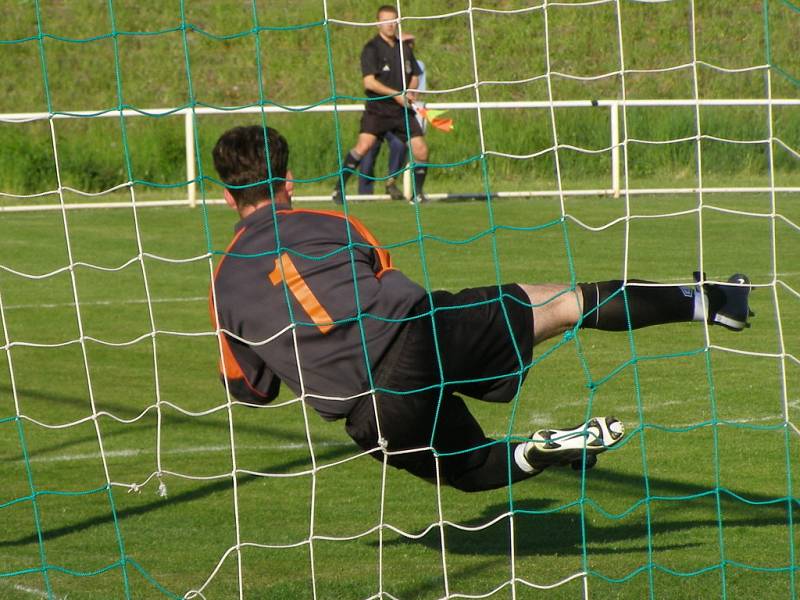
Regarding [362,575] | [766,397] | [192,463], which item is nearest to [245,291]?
[362,575]

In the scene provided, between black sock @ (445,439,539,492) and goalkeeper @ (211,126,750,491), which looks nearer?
goalkeeper @ (211,126,750,491)

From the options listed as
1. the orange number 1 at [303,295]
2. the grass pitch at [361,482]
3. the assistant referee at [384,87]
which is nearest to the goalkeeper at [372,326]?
the orange number 1 at [303,295]

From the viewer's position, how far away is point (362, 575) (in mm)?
4918

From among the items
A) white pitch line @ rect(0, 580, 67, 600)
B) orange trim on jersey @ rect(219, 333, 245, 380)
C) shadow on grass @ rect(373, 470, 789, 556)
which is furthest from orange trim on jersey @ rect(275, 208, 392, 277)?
white pitch line @ rect(0, 580, 67, 600)

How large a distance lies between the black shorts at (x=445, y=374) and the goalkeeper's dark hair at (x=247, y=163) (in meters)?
0.72

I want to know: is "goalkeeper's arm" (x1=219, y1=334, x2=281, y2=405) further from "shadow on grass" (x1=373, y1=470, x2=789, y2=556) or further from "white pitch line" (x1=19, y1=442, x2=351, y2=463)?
"white pitch line" (x1=19, y1=442, x2=351, y2=463)

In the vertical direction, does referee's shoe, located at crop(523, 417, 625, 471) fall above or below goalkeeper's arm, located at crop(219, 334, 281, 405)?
below

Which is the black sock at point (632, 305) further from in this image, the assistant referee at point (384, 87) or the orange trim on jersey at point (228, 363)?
the assistant referee at point (384, 87)

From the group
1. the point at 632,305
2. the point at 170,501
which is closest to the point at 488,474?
the point at 632,305

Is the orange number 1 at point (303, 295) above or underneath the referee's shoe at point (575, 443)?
above

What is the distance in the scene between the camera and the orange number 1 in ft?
15.1

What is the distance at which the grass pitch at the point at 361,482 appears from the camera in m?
4.82

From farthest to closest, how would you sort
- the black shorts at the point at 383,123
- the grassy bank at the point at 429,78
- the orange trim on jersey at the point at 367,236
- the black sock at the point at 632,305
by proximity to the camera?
the grassy bank at the point at 429,78
the black shorts at the point at 383,123
the black sock at the point at 632,305
the orange trim on jersey at the point at 367,236

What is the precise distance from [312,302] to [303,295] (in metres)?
0.04
